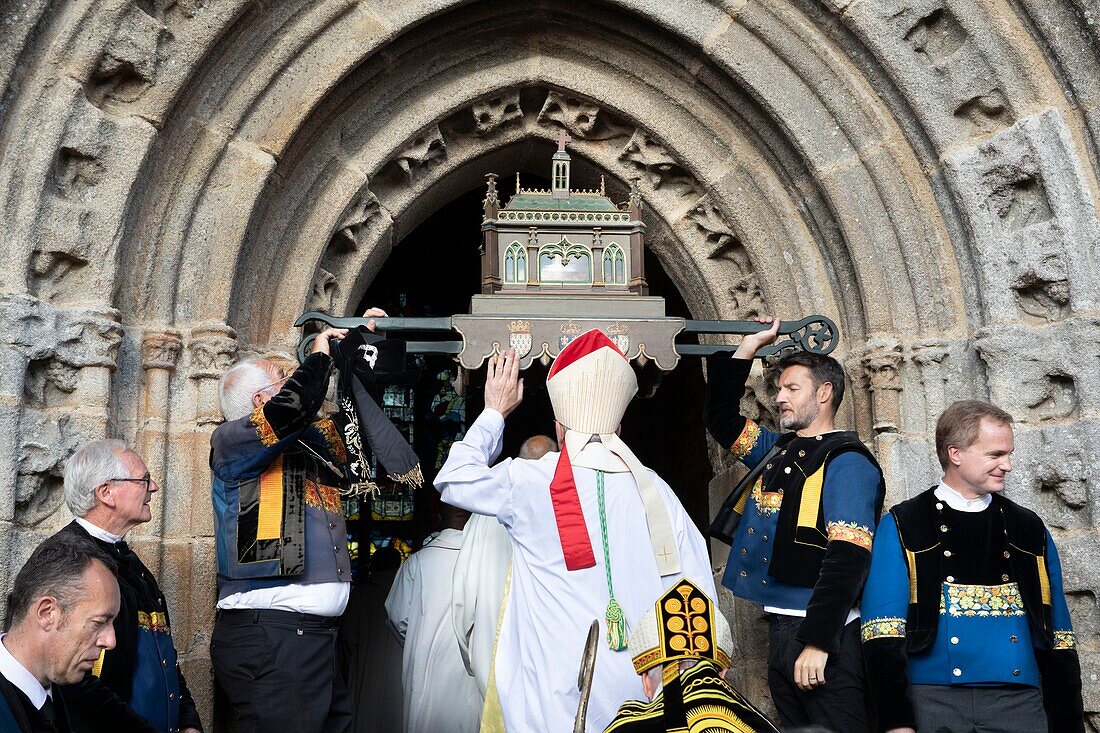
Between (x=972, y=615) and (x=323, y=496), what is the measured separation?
2.15 m

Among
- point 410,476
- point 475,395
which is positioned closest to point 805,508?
point 410,476

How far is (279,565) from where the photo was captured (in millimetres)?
4227

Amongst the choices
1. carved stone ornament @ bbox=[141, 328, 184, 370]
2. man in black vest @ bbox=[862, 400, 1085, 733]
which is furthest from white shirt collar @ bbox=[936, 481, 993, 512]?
carved stone ornament @ bbox=[141, 328, 184, 370]

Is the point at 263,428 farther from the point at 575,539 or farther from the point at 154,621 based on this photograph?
the point at 575,539

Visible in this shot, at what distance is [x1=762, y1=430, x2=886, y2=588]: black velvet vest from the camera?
→ 427 cm

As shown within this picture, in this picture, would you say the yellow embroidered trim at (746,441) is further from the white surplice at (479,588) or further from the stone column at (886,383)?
the white surplice at (479,588)

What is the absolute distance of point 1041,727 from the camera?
12.9 ft

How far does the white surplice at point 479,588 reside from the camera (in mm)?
4812

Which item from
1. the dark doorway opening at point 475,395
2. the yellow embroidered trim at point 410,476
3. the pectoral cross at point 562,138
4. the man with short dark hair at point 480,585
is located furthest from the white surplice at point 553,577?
the dark doorway opening at point 475,395

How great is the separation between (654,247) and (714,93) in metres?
0.76

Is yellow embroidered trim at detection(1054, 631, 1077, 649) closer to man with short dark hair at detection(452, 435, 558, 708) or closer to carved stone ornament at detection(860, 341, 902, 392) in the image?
carved stone ornament at detection(860, 341, 902, 392)

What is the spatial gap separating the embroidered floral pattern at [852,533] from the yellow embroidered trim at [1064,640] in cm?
61

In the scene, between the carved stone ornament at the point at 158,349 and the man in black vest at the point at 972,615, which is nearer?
the man in black vest at the point at 972,615

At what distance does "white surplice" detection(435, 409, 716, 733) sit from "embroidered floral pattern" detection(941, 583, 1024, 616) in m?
0.74
